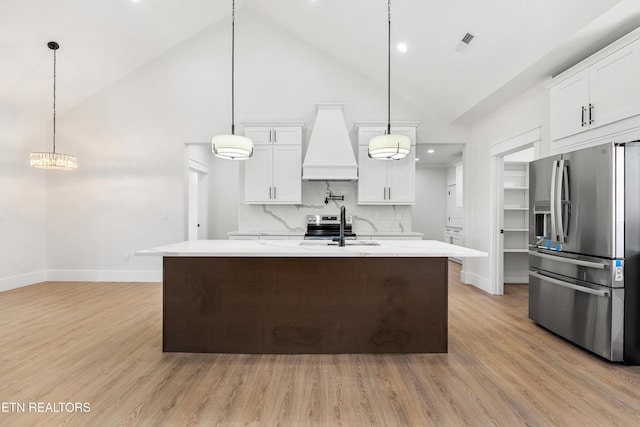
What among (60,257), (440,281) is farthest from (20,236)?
(440,281)

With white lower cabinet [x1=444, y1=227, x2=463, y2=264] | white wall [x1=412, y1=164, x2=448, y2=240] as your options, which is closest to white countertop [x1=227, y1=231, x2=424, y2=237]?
white lower cabinet [x1=444, y1=227, x2=463, y2=264]

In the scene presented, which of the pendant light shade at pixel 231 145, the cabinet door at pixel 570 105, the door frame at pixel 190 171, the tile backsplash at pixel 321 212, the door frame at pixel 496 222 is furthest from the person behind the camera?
the door frame at pixel 190 171

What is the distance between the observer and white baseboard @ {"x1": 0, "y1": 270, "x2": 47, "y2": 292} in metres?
4.75

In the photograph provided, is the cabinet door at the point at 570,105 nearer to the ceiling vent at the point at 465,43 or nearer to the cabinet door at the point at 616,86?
the cabinet door at the point at 616,86

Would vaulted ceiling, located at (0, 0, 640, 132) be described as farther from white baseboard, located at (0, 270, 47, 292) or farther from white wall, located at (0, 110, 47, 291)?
white baseboard, located at (0, 270, 47, 292)

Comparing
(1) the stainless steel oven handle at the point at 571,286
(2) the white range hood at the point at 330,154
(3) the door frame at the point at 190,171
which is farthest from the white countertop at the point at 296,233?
(1) the stainless steel oven handle at the point at 571,286

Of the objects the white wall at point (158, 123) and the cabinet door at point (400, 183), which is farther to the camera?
the white wall at point (158, 123)

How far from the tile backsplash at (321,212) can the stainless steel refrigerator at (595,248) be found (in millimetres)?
2403

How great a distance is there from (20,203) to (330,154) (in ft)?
15.8

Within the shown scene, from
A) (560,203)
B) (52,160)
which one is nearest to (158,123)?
(52,160)

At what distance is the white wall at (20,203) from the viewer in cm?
477

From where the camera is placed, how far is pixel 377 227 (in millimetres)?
5344

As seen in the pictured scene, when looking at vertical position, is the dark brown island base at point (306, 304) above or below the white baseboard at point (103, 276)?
above

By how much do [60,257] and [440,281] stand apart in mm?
5957
